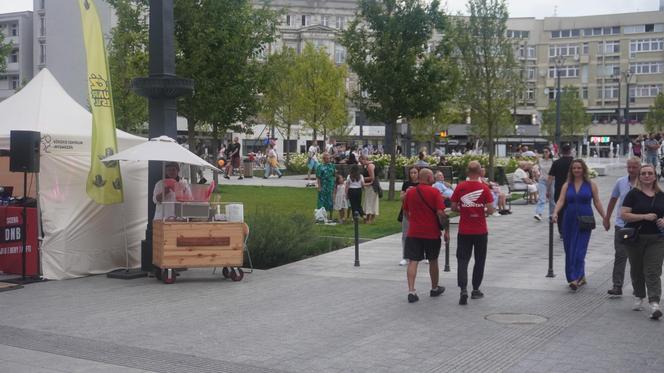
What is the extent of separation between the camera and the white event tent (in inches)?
496

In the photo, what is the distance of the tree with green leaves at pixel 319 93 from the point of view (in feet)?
182

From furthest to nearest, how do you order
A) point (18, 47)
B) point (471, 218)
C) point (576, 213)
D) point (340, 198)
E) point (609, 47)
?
point (609, 47), point (18, 47), point (340, 198), point (576, 213), point (471, 218)

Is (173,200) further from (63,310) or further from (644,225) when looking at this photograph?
(644,225)

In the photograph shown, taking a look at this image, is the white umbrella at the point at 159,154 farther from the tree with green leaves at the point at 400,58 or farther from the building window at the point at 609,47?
the building window at the point at 609,47

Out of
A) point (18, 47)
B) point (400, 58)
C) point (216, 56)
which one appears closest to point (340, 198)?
point (400, 58)

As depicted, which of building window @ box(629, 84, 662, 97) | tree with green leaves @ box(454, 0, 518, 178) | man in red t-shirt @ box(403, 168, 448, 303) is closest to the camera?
man in red t-shirt @ box(403, 168, 448, 303)

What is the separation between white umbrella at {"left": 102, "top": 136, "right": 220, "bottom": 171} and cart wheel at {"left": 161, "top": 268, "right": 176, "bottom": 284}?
1.59m

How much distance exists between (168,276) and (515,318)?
17.1 ft

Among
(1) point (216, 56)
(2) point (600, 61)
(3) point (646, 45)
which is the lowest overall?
(1) point (216, 56)

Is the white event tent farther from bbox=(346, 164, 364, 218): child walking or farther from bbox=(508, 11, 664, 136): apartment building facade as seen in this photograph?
bbox=(508, 11, 664, 136): apartment building facade

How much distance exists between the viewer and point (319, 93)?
55562 millimetres

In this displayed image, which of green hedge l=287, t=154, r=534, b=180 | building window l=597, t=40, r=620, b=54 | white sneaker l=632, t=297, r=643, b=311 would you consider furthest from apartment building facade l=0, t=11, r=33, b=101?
white sneaker l=632, t=297, r=643, b=311

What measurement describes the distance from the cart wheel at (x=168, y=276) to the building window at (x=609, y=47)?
93.1 m

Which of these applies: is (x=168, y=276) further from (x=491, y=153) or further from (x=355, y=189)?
(x=491, y=153)
